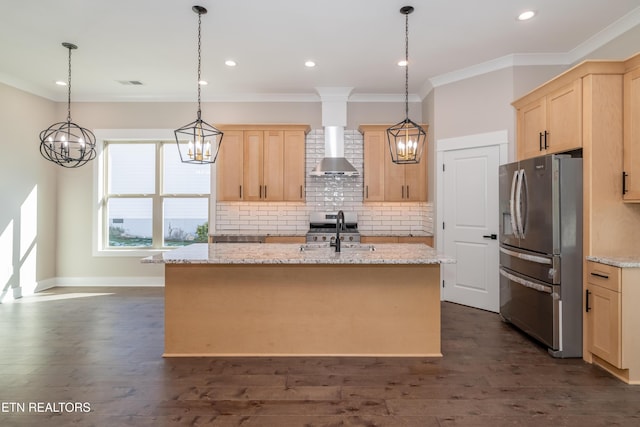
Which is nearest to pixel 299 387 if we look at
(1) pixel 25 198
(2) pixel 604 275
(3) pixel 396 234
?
(2) pixel 604 275

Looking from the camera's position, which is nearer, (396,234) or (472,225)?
(472,225)

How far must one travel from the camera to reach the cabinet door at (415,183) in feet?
17.5

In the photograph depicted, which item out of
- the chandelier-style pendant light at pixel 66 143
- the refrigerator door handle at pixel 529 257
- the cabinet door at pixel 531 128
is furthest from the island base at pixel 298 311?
the cabinet door at pixel 531 128

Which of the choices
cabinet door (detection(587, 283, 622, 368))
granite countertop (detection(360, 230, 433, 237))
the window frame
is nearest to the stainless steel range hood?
granite countertop (detection(360, 230, 433, 237))

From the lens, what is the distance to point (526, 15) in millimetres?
3371

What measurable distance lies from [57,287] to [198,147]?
4.55m

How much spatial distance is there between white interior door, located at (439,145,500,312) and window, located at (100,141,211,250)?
372 cm

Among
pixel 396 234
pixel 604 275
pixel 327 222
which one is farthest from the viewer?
pixel 327 222

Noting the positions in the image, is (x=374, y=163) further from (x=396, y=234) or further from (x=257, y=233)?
(x=257, y=233)

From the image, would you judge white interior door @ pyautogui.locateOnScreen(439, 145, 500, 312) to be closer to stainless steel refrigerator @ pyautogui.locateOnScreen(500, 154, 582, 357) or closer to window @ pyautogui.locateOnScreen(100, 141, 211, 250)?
stainless steel refrigerator @ pyautogui.locateOnScreen(500, 154, 582, 357)

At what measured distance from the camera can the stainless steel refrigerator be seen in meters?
3.09

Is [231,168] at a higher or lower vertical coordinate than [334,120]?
lower

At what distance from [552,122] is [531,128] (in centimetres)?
38

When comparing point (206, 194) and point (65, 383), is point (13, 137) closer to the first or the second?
point (206, 194)
